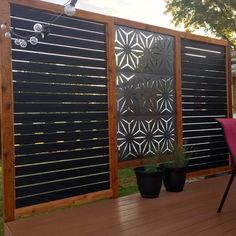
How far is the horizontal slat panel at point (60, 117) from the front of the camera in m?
3.02

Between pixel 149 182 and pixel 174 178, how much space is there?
1.22 ft

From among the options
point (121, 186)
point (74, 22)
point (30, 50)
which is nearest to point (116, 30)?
point (74, 22)

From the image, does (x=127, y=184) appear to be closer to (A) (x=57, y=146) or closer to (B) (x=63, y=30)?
(A) (x=57, y=146)

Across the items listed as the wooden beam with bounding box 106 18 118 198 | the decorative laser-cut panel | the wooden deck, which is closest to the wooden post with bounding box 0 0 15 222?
the wooden deck

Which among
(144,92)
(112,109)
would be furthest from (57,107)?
(144,92)

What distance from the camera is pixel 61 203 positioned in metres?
3.23

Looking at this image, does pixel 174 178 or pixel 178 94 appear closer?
pixel 174 178

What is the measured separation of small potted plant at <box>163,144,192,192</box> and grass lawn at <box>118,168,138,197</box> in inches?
37.0

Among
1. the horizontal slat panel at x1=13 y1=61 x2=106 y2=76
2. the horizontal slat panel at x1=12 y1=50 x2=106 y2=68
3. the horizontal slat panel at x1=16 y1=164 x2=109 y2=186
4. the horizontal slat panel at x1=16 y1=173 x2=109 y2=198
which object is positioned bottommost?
the horizontal slat panel at x1=16 y1=173 x2=109 y2=198

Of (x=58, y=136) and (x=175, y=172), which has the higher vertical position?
(x=58, y=136)

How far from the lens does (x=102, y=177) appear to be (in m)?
3.57

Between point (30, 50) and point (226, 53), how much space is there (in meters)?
3.17

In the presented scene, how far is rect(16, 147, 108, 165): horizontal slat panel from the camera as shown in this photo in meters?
3.04

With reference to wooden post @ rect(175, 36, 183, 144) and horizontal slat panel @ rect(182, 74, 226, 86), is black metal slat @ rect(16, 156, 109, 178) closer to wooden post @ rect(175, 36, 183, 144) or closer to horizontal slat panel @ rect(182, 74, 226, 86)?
wooden post @ rect(175, 36, 183, 144)
